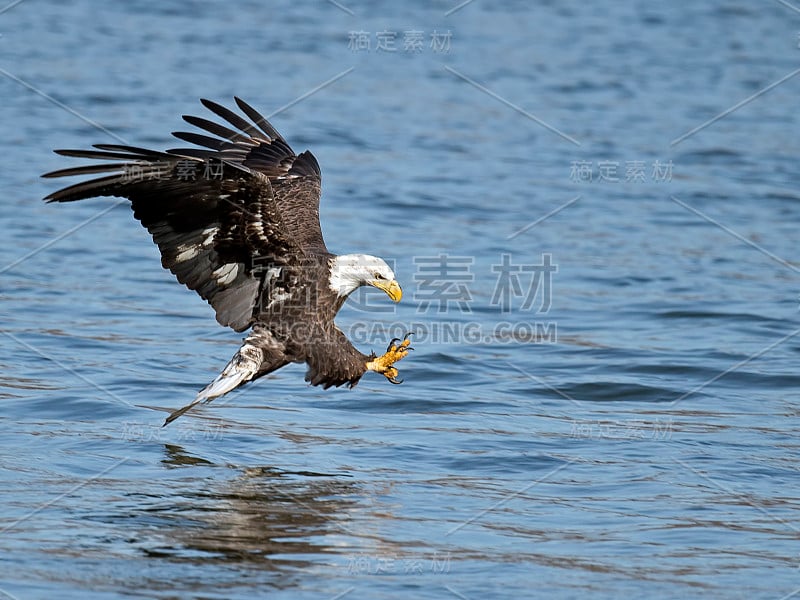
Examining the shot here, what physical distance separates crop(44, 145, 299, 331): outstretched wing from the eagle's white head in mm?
323

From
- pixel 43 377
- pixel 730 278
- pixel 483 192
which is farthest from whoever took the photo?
pixel 483 192

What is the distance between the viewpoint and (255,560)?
496 centimetres

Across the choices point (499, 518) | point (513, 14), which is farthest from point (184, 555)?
point (513, 14)

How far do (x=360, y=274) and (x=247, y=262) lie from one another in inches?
23.5

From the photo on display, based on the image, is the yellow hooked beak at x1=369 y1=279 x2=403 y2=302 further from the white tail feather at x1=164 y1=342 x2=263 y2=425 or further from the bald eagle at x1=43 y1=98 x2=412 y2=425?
the white tail feather at x1=164 y1=342 x2=263 y2=425

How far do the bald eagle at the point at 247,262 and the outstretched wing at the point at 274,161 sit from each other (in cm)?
5

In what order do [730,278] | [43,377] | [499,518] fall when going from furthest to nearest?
1. [730,278]
2. [43,377]
3. [499,518]

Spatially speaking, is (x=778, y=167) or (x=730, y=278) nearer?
(x=730, y=278)

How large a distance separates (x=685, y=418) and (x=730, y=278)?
3.55m

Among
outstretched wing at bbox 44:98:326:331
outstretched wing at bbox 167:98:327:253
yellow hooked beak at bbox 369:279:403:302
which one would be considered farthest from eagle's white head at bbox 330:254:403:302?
outstretched wing at bbox 167:98:327:253

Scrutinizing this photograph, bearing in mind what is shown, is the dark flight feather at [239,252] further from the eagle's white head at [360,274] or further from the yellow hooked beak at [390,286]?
the yellow hooked beak at [390,286]

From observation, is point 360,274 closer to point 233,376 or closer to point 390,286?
point 390,286

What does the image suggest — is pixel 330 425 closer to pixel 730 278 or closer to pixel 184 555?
pixel 184 555

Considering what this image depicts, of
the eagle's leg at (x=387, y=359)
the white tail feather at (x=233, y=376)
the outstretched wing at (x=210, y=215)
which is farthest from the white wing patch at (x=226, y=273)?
the eagle's leg at (x=387, y=359)
